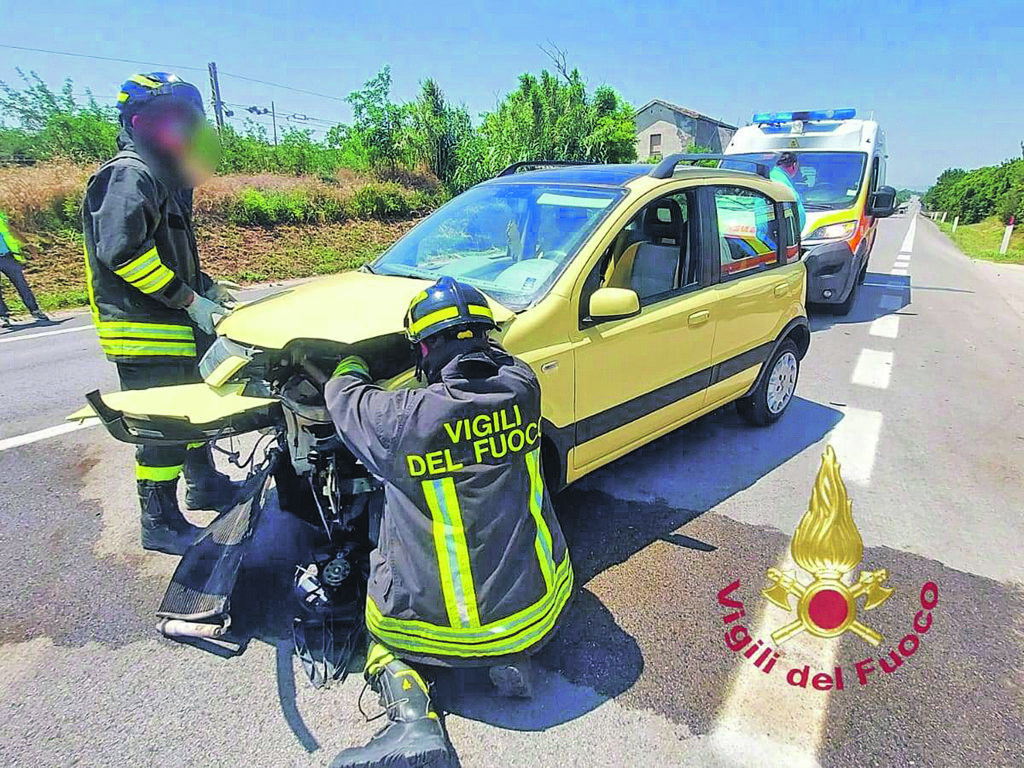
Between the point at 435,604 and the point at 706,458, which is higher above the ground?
the point at 435,604

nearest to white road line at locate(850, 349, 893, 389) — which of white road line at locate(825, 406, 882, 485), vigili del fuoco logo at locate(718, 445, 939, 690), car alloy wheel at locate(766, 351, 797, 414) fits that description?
white road line at locate(825, 406, 882, 485)

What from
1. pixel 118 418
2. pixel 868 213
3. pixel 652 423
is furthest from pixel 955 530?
pixel 868 213

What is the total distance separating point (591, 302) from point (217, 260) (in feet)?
44.0

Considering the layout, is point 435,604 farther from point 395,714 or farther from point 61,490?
point 61,490

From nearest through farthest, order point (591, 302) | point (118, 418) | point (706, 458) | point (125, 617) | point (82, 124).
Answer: point (118, 418) < point (125, 617) < point (591, 302) < point (706, 458) < point (82, 124)

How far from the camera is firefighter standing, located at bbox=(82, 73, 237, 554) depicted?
2734mm

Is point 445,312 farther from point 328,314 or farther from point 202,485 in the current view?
point 202,485

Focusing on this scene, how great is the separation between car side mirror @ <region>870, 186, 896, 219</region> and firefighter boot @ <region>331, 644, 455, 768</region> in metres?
9.61

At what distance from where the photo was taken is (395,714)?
2031 millimetres

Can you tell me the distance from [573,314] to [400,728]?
1825mm

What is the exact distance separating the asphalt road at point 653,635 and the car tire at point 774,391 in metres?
0.12

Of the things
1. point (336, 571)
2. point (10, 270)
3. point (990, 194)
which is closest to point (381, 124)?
point (10, 270)

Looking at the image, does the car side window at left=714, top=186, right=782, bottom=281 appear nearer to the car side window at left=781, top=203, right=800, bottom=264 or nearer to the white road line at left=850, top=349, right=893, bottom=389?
the car side window at left=781, top=203, right=800, bottom=264

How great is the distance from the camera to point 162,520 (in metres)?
3.15
